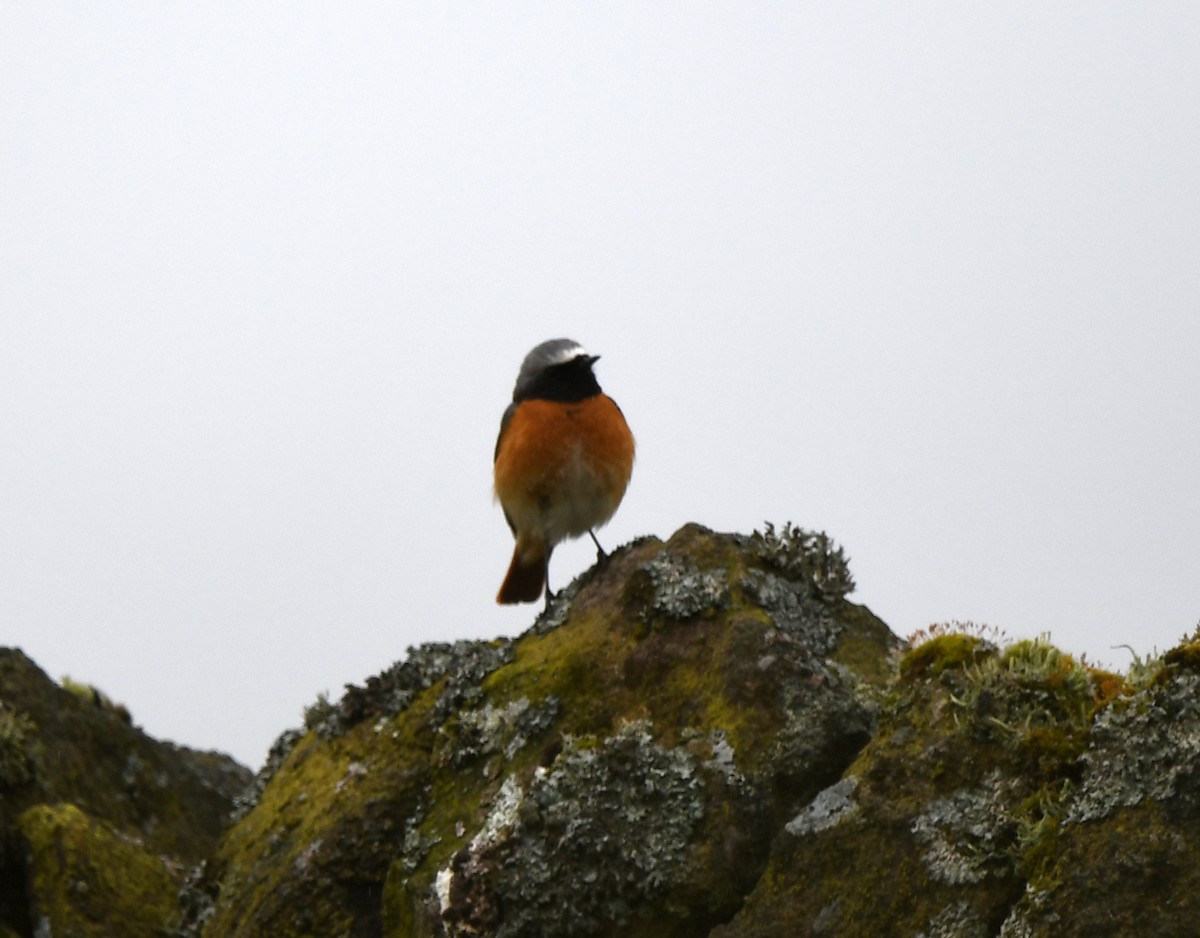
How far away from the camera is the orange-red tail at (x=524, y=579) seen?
9195 millimetres

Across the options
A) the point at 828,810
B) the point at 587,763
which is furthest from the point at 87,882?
the point at 828,810

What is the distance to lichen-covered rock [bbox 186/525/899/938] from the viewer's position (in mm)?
4559

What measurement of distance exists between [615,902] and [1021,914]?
1.41m

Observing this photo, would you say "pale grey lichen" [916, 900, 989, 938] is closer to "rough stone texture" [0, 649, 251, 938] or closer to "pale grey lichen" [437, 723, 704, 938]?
"pale grey lichen" [437, 723, 704, 938]

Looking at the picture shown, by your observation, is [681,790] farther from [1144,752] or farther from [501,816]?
[1144,752]

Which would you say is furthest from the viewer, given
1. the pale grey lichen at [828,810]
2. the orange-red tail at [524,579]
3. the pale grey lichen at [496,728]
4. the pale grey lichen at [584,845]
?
the orange-red tail at [524,579]

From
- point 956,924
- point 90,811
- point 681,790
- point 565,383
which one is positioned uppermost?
point 565,383

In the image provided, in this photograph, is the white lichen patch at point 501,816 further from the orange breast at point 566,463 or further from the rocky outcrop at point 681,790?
the orange breast at point 566,463

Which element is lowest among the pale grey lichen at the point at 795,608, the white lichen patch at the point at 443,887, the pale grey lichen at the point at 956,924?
the pale grey lichen at the point at 956,924

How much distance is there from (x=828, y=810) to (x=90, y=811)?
4.07m

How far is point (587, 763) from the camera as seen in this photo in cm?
481

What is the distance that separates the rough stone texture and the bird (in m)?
2.41

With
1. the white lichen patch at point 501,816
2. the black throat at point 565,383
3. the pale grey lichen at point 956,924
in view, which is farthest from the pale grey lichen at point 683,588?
the black throat at point 565,383

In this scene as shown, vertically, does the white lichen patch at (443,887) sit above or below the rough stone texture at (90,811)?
below
